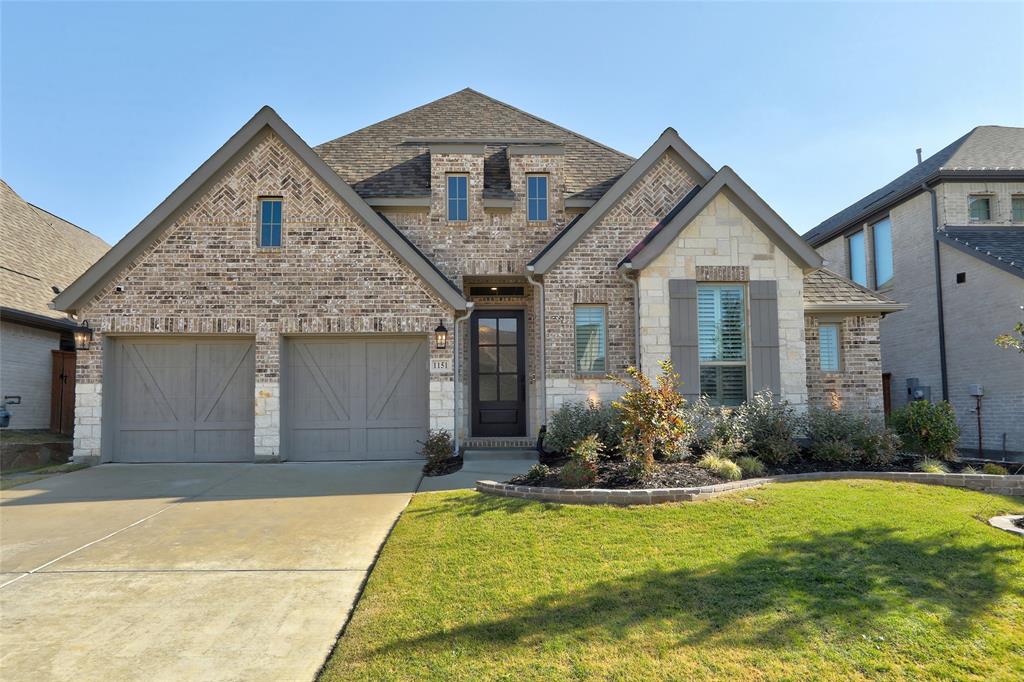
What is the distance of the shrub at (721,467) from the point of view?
7758 millimetres

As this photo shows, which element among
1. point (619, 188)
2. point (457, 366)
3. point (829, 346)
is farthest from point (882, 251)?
point (457, 366)

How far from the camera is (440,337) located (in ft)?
35.5

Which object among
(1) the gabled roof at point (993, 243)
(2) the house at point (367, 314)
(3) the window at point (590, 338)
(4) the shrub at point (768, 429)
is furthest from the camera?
(1) the gabled roof at point (993, 243)

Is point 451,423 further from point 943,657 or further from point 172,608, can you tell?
point 943,657

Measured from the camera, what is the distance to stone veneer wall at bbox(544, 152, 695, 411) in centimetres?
1109

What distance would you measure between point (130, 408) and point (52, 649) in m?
8.21

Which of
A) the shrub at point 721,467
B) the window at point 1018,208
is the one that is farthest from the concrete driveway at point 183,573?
the window at point 1018,208

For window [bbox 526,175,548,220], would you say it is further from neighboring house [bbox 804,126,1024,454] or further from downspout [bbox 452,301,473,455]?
neighboring house [bbox 804,126,1024,454]

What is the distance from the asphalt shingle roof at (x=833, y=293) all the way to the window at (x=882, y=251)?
21.7ft

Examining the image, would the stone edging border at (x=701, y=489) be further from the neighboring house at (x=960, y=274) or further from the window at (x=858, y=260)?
the window at (x=858, y=260)

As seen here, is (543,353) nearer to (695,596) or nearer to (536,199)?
(536,199)

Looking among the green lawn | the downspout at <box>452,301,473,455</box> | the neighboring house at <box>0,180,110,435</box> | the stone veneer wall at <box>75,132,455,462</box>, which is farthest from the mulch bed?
the neighboring house at <box>0,180,110,435</box>

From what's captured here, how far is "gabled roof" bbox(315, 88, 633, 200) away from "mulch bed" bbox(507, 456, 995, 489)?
6.47m

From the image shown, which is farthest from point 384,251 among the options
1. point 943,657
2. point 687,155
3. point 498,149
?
point 943,657
